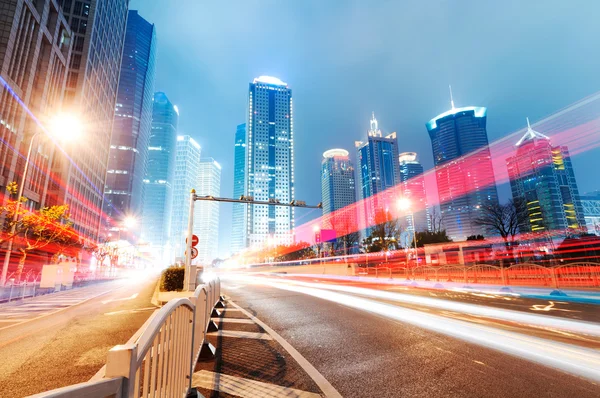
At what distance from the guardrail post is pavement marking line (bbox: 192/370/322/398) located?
265cm

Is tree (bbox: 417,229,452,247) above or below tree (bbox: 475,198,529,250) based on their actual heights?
below

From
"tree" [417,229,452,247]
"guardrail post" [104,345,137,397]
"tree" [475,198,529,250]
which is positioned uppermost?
"tree" [475,198,529,250]

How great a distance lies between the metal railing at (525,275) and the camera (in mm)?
17062

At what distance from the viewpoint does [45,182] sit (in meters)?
49.8

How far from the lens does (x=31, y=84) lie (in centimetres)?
4294

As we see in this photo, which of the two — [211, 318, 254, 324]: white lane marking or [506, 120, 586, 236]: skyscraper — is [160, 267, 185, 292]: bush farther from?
[506, 120, 586, 236]: skyscraper

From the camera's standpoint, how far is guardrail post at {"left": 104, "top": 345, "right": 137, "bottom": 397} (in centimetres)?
182

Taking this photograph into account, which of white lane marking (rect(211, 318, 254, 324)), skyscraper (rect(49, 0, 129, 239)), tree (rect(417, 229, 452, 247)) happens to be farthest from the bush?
skyscraper (rect(49, 0, 129, 239))

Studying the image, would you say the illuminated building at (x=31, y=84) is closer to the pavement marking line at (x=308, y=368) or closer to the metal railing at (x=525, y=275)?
the pavement marking line at (x=308, y=368)

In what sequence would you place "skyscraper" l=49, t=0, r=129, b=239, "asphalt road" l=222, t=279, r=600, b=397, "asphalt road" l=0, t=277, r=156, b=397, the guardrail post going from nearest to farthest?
the guardrail post, "asphalt road" l=222, t=279, r=600, b=397, "asphalt road" l=0, t=277, r=156, b=397, "skyscraper" l=49, t=0, r=129, b=239

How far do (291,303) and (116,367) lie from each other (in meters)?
12.2

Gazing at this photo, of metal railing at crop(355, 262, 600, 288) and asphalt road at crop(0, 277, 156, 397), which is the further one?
metal railing at crop(355, 262, 600, 288)

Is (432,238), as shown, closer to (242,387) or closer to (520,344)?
(520,344)

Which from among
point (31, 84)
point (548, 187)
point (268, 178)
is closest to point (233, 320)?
point (31, 84)
